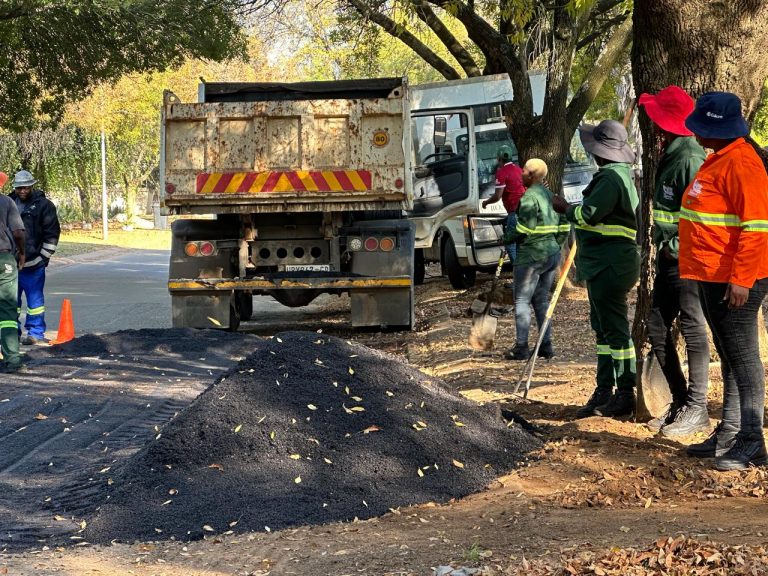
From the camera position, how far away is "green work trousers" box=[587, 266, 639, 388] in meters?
7.41

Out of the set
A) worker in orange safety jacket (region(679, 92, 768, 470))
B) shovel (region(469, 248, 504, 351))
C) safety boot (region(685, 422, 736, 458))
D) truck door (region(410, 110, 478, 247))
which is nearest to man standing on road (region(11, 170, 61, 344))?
shovel (region(469, 248, 504, 351))

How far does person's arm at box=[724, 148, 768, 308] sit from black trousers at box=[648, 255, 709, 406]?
858mm

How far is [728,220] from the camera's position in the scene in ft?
18.8

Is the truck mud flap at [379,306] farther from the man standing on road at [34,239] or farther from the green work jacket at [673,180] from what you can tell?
the green work jacket at [673,180]

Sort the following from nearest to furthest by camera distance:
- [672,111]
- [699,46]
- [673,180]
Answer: [673,180], [672,111], [699,46]

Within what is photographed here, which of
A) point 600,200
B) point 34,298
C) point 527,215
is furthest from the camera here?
point 34,298

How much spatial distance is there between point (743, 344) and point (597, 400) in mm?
1832

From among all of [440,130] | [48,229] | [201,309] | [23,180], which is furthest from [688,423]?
[440,130]

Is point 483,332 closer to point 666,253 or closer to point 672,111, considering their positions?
point 666,253

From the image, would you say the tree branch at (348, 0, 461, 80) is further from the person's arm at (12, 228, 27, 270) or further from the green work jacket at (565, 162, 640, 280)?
the green work jacket at (565, 162, 640, 280)

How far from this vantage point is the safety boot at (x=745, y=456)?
5.78m

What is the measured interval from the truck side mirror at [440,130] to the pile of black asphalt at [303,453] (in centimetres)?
1077

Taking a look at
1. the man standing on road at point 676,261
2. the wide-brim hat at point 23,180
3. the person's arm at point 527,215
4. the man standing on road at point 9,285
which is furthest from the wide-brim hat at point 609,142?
the wide-brim hat at point 23,180

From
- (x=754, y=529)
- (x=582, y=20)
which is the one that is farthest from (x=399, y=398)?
(x=582, y=20)
